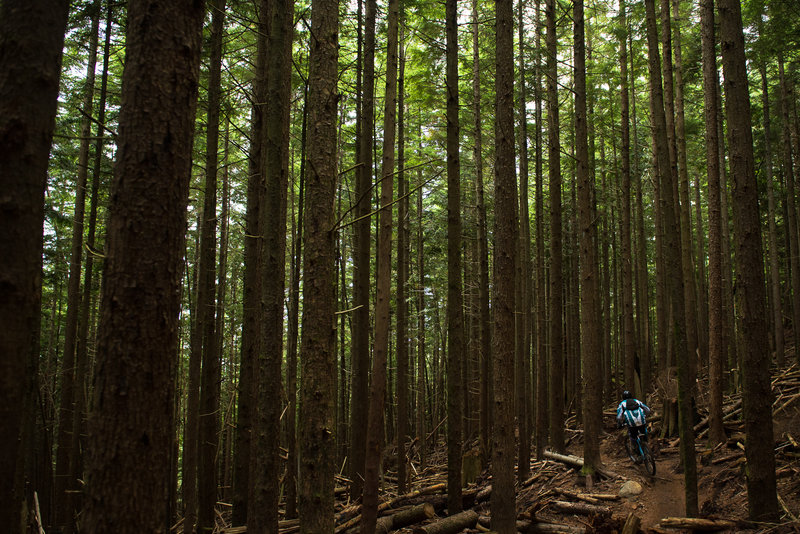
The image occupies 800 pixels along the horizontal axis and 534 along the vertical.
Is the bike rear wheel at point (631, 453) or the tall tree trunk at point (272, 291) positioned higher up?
the tall tree trunk at point (272, 291)

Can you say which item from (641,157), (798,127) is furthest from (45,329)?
(798,127)

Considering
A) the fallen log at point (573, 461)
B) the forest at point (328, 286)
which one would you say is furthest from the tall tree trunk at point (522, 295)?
the fallen log at point (573, 461)

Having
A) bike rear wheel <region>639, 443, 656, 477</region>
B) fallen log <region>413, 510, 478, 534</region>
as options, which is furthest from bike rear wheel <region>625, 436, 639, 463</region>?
fallen log <region>413, 510, 478, 534</region>

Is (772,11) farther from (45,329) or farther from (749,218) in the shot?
(45,329)

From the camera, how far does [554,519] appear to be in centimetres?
895

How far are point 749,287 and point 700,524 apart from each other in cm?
352

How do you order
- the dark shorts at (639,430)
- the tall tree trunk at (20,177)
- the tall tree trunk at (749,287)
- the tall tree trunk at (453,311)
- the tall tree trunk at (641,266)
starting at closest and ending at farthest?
1. the tall tree trunk at (20,177)
2. the tall tree trunk at (749,287)
3. the tall tree trunk at (453,311)
4. the dark shorts at (639,430)
5. the tall tree trunk at (641,266)

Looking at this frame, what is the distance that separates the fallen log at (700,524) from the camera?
6875 mm

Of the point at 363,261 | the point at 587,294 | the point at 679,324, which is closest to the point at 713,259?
the point at 587,294

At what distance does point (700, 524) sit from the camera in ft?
23.4

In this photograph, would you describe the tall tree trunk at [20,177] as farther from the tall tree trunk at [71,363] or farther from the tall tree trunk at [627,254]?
the tall tree trunk at [627,254]

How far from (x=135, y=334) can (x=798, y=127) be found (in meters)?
24.9

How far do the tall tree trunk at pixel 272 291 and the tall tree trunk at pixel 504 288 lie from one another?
3.15 meters

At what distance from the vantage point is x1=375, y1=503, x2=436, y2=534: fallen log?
27.3ft
